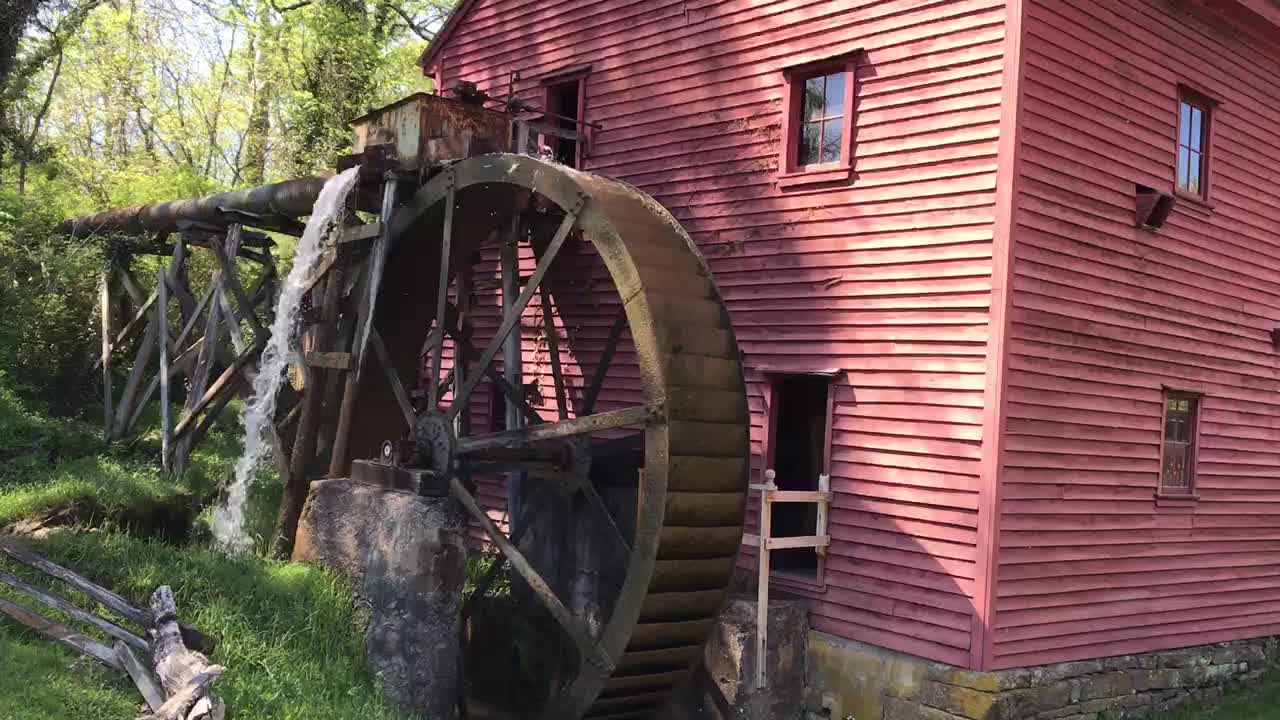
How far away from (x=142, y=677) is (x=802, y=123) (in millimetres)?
6110

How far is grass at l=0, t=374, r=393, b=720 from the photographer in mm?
6246

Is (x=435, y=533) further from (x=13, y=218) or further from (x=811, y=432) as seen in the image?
(x=13, y=218)

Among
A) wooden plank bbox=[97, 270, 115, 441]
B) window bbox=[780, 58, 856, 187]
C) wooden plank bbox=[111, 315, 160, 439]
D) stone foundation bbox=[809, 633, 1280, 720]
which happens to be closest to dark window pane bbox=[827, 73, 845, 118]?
window bbox=[780, 58, 856, 187]

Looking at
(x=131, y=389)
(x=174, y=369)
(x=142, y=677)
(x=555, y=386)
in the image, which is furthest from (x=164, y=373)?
(x=142, y=677)

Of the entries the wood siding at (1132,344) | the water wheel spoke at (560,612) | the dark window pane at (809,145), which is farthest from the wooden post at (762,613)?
the dark window pane at (809,145)

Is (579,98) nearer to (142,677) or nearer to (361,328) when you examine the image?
(361,328)

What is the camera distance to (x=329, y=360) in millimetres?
9688

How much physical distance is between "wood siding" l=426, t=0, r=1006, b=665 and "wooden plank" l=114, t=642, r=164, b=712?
4.37 meters

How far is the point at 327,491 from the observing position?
888 cm

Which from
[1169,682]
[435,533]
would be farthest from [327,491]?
[1169,682]

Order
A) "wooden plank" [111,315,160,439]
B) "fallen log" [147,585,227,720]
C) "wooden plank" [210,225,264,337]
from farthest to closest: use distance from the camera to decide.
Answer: "wooden plank" [111,315,160,439]
"wooden plank" [210,225,264,337]
"fallen log" [147,585,227,720]

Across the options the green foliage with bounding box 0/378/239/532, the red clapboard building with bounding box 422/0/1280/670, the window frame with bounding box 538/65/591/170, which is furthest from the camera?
the window frame with bounding box 538/65/591/170

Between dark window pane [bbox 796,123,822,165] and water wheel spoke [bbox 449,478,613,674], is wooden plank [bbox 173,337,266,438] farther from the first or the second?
dark window pane [bbox 796,123,822,165]

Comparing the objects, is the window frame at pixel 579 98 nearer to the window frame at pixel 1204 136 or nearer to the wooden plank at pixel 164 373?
the wooden plank at pixel 164 373
